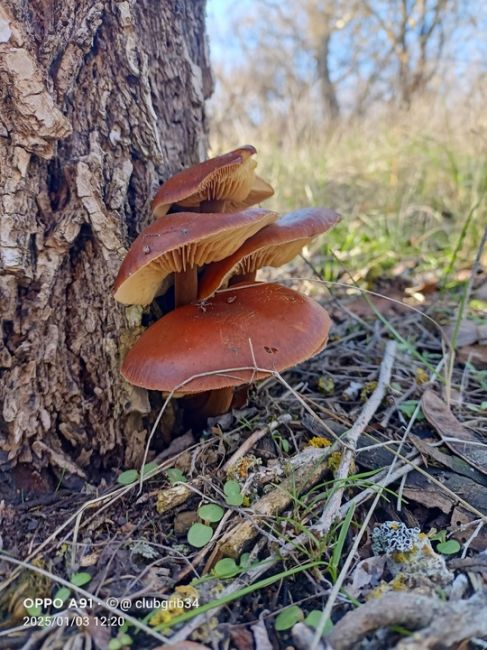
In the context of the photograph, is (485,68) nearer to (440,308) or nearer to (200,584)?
(440,308)

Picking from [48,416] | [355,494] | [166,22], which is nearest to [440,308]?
[355,494]

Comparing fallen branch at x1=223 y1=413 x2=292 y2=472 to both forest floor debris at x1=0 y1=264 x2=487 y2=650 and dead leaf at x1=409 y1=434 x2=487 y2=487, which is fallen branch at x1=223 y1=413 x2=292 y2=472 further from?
dead leaf at x1=409 y1=434 x2=487 y2=487

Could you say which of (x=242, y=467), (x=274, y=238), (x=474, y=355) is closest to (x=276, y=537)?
(x=242, y=467)

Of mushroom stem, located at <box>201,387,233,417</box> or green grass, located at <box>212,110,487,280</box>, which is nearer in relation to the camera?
mushroom stem, located at <box>201,387,233,417</box>

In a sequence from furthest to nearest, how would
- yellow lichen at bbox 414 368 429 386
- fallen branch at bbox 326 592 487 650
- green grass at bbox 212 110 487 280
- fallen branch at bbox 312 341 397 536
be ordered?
green grass at bbox 212 110 487 280 < yellow lichen at bbox 414 368 429 386 < fallen branch at bbox 312 341 397 536 < fallen branch at bbox 326 592 487 650

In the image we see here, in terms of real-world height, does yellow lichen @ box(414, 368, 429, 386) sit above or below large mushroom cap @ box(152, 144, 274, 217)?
below

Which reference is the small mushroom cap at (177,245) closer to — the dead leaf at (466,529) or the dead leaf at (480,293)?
the dead leaf at (466,529)

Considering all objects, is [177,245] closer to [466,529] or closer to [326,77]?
[466,529]

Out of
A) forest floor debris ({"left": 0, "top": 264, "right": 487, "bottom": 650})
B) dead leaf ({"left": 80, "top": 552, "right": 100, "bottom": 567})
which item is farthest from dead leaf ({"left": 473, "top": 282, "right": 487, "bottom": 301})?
dead leaf ({"left": 80, "top": 552, "right": 100, "bottom": 567})
